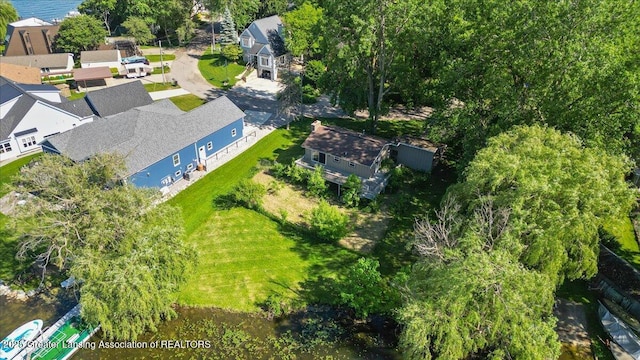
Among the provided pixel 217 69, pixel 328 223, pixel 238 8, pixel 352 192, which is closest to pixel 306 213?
pixel 328 223

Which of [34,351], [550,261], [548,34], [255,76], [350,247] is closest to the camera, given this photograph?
[550,261]

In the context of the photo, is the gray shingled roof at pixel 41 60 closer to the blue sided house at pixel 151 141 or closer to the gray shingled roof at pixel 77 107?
the gray shingled roof at pixel 77 107

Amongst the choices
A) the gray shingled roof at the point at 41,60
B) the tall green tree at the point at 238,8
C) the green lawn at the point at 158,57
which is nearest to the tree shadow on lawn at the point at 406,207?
the green lawn at the point at 158,57

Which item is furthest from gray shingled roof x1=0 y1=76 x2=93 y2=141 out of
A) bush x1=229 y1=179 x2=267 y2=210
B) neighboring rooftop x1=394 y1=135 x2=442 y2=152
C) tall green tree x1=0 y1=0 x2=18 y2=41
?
tall green tree x1=0 y1=0 x2=18 y2=41

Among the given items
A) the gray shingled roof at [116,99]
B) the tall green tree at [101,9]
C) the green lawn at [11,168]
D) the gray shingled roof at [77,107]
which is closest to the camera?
the green lawn at [11,168]

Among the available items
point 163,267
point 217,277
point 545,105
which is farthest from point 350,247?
point 545,105

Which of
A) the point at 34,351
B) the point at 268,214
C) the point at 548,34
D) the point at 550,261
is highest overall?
the point at 548,34

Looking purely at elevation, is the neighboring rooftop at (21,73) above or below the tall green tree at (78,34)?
below

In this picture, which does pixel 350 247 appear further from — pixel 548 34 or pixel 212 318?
pixel 548 34
